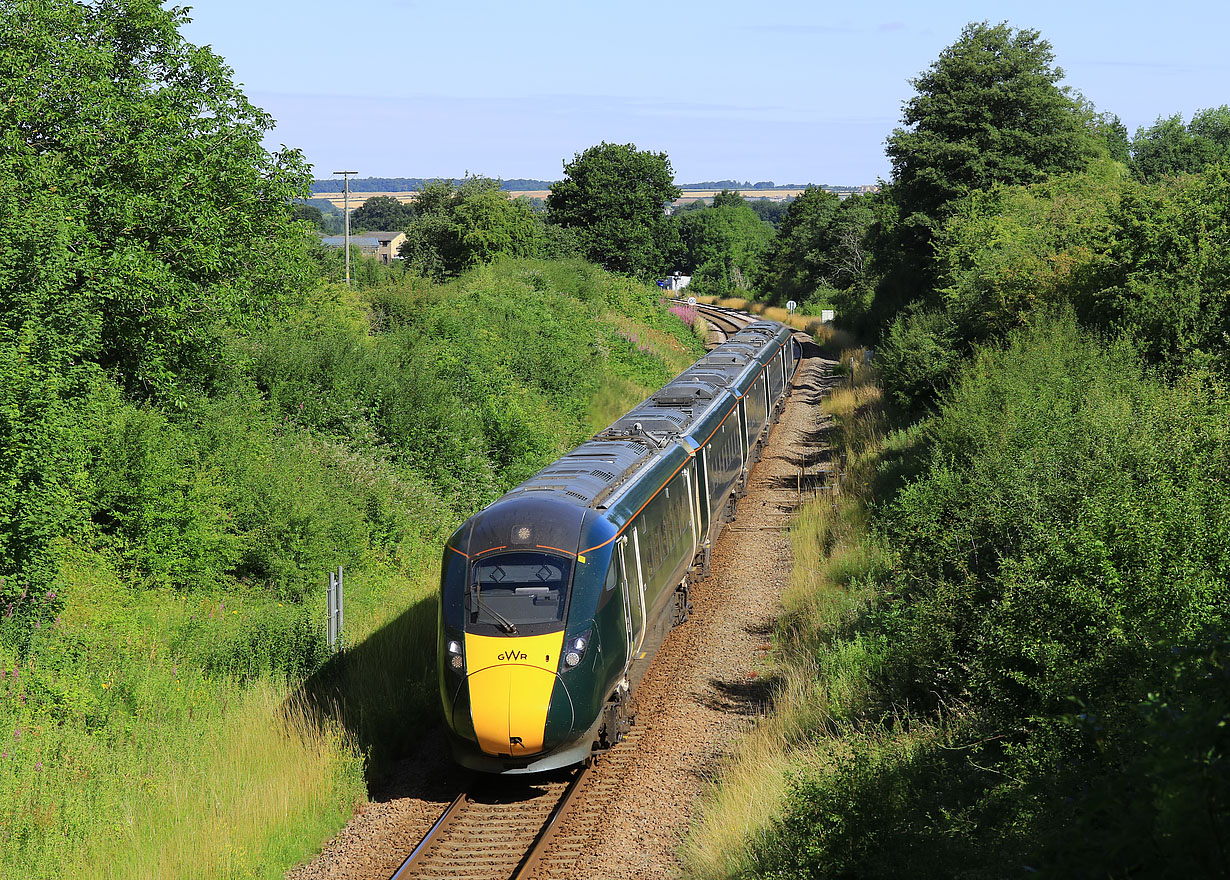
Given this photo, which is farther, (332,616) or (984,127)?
(984,127)

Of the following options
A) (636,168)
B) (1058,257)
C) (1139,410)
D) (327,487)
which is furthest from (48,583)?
(636,168)

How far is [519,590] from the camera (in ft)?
34.5

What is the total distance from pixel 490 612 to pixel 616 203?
51.7 meters

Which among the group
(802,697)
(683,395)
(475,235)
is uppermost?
(475,235)

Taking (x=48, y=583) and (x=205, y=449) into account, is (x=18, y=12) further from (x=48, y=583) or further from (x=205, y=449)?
(x=48, y=583)

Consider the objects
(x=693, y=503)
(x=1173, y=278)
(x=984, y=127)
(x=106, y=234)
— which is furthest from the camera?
(x=984, y=127)

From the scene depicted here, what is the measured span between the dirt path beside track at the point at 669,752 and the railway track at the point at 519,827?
16cm

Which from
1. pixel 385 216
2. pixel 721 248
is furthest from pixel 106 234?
pixel 385 216

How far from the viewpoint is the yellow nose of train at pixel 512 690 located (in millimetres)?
10000

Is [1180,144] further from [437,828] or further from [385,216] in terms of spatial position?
[385,216]

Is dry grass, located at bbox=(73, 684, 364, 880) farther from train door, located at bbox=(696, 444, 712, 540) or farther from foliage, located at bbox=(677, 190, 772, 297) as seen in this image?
foliage, located at bbox=(677, 190, 772, 297)

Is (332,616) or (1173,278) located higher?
(1173,278)

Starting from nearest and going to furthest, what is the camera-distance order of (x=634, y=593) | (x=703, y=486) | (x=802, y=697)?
(x=802, y=697)
(x=634, y=593)
(x=703, y=486)

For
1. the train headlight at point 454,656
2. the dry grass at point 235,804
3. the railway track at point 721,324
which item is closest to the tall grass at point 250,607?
the dry grass at point 235,804
